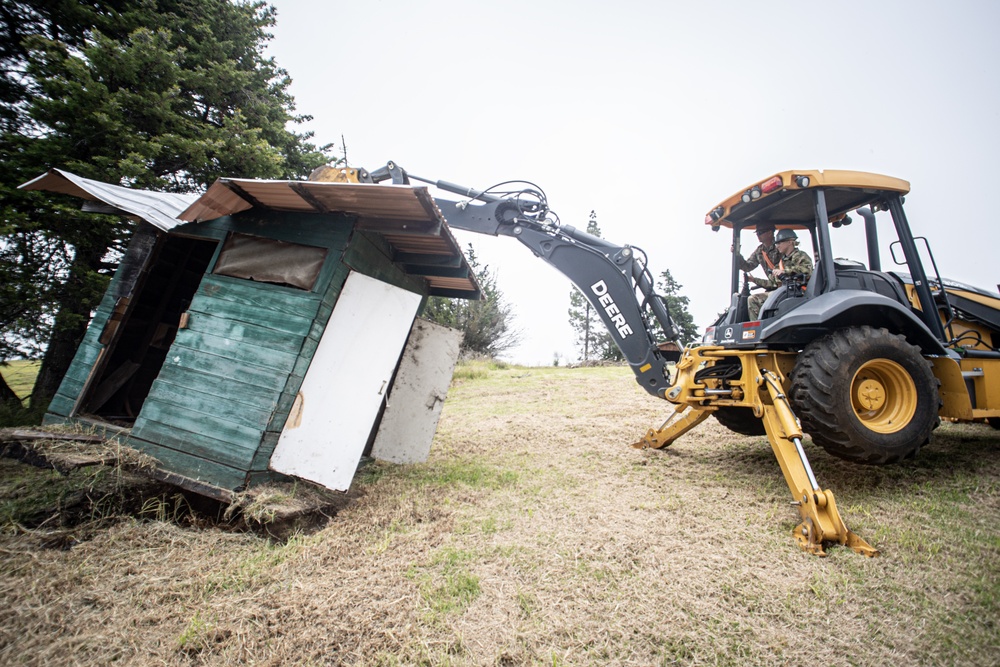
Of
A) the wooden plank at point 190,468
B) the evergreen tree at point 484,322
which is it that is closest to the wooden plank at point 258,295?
the wooden plank at point 190,468

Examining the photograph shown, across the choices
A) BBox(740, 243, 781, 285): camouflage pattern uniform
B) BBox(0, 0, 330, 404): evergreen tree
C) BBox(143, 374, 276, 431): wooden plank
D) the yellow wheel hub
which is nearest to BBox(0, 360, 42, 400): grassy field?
BBox(0, 0, 330, 404): evergreen tree

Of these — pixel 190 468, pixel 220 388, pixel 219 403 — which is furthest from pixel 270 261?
pixel 190 468

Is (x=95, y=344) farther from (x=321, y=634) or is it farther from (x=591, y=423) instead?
(x=591, y=423)

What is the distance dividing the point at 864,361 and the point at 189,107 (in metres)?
10.3

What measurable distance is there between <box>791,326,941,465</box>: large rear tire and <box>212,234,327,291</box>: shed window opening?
4088 mm

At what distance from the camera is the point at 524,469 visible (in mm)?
4691

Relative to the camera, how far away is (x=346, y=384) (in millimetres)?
3613

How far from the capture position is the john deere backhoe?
3.22 meters

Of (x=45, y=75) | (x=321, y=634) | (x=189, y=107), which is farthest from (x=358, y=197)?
(x=189, y=107)

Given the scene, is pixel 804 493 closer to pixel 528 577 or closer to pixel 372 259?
pixel 528 577

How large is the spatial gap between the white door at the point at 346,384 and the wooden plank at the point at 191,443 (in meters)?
0.24

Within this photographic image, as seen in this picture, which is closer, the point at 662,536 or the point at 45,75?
the point at 662,536

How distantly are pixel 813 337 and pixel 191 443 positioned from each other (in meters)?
5.23

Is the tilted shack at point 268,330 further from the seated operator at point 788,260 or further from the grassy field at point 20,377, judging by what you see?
the grassy field at point 20,377
